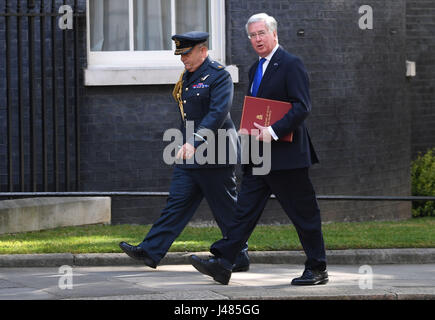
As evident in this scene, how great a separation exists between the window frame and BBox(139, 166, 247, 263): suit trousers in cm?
360

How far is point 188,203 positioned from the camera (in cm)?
821

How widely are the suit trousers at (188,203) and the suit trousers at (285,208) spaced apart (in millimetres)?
413

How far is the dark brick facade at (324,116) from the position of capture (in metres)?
11.6

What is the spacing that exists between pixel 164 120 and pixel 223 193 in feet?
12.5

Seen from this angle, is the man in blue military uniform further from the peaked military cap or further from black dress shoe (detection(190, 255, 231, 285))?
black dress shoe (detection(190, 255, 231, 285))

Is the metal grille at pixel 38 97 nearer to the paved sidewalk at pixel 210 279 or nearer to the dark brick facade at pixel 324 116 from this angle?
the dark brick facade at pixel 324 116

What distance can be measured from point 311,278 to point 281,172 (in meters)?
0.86

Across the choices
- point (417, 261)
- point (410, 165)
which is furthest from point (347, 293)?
point (410, 165)

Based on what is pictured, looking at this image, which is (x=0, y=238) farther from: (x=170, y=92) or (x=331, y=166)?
(x=331, y=166)

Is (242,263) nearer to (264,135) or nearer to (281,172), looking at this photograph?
(281,172)

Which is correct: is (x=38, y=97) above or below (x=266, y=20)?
below

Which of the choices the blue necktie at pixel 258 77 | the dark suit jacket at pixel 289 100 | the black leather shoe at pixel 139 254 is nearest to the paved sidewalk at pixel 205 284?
the black leather shoe at pixel 139 254

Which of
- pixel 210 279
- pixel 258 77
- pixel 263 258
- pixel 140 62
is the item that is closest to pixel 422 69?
pixel 140 62
